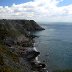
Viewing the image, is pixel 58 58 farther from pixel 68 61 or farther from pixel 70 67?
pixel 70 67

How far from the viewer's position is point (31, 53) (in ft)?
263

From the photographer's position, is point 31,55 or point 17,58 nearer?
point 17,58

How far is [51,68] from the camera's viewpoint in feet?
219

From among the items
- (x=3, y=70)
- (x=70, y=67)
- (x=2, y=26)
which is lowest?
(x=70, y=67)

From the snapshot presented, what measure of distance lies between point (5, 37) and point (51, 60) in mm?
32361

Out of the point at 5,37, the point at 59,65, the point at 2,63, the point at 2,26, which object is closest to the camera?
Answer: the point at 2,63

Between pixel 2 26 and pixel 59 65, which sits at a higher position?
pixel 2 26

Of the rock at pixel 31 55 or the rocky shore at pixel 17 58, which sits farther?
the rock at pixel 31 55

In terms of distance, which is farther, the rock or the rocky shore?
the rock

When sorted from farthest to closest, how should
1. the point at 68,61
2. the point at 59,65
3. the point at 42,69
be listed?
the point at 68,61, the point at 59,65, the point at 42,69

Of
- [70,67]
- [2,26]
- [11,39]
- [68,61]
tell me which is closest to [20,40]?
[11,39]

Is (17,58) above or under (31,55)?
above

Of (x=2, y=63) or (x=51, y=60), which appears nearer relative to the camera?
(x=2, y=63)

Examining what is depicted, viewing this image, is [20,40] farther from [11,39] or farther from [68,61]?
[68,61]
